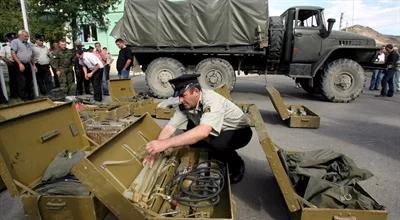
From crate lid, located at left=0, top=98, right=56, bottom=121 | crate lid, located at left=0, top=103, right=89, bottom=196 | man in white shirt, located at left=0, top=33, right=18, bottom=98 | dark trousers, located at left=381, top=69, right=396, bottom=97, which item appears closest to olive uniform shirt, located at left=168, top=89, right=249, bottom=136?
crate lid, located at left=0, top=103, right=89, bottom=196

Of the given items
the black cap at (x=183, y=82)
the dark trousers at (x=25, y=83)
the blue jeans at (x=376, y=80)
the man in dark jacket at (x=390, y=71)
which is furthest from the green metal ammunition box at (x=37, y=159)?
the blue jeans at (x=376, y=80)

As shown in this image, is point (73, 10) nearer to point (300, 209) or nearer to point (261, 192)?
point (261, 192)

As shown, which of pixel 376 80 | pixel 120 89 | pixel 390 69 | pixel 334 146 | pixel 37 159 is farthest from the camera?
pixel 376 80

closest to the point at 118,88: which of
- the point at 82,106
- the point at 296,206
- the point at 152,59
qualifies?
the point at 82,106

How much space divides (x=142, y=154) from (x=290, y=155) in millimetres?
1746

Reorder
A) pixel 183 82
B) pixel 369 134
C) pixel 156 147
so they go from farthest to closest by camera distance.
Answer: pixel 369 134 → pixel 183 82 → pixel 156 147

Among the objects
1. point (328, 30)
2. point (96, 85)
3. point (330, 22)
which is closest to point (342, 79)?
point (328, 30)

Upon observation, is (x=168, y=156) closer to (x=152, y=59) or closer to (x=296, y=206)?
(x=296, y=206)

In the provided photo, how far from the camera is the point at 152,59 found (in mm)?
10359

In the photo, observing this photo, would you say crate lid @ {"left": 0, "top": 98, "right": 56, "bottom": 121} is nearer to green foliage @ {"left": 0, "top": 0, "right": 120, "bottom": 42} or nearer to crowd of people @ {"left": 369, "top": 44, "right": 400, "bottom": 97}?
Answer: crowd of people @ {"left": 369, "top": 44, "right": 400, "bottom": 97}

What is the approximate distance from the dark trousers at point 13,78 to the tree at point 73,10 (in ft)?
22.0

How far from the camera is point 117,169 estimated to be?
272cm

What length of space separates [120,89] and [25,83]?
284cm

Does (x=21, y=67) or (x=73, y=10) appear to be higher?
(x=73, y=10)
